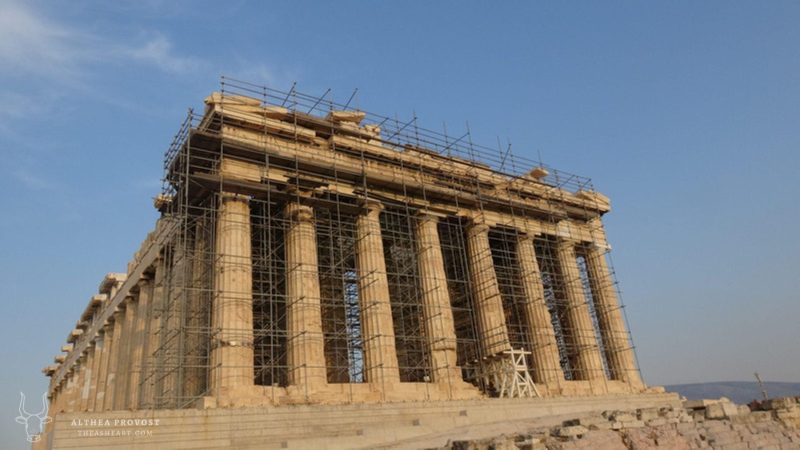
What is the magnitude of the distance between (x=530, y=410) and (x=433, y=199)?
1195 cm

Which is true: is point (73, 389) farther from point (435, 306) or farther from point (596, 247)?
point (596, 247)

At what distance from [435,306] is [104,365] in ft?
77.0

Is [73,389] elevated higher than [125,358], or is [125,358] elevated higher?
[73,389]

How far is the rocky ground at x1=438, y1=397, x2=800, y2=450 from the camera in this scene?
46.8 feet

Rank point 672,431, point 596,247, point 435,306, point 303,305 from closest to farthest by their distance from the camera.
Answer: point 672,431 → point 303,305 → point 435,306 → point 596,247

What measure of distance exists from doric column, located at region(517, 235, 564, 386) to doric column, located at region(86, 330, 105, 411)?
27845 mm

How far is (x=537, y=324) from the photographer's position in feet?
108

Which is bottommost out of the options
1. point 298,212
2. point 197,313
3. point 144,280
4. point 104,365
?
point 197,313

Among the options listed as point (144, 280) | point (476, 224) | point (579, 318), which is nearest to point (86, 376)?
point (144, 280)

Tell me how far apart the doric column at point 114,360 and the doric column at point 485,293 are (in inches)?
832

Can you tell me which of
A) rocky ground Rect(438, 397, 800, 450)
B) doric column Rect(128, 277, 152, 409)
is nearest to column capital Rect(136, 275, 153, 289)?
doric column Rect(128, 277, 152, 409)

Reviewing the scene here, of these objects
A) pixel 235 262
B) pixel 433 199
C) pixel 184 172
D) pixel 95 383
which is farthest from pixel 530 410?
pixel 95 383

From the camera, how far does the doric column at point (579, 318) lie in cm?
3381

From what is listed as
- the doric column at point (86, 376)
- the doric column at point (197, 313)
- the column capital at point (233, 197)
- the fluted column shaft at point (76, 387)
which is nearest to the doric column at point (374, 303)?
the column capital at point (233, 197)
